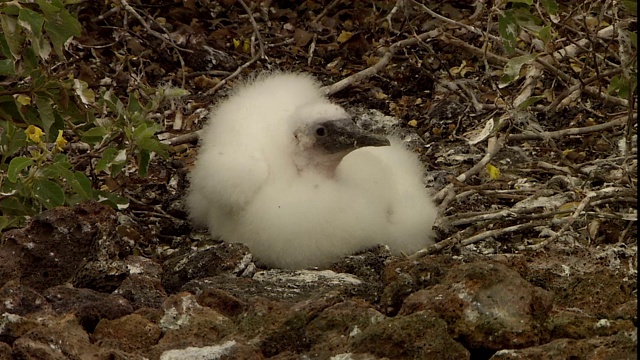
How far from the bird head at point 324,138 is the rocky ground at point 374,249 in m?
0.42

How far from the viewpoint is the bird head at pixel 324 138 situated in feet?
16.3

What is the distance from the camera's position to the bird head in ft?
16.3

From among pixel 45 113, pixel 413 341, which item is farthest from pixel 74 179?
pixel 413 341

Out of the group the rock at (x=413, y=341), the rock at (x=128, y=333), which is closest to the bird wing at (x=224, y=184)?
the rock at (x=128, y=333)

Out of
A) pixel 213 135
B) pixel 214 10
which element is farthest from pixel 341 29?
pixel 213 135

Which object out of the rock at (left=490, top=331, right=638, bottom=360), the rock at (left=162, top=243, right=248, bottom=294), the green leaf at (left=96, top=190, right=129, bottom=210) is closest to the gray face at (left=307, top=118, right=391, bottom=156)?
the green leaf at (left=96, top=190, right=129, bottom=210)

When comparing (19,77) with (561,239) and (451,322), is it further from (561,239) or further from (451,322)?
(451,322)

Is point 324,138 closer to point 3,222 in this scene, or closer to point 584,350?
point 3,222

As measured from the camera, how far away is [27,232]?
3703 mm

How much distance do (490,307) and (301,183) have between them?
2.18m

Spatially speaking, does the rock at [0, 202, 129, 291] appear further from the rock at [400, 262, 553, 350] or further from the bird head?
the bird head

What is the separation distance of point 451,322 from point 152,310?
799 millimetres

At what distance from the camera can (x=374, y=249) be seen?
457 cm

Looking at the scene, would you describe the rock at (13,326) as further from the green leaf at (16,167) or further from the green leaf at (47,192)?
the green leaf at (47,192)
